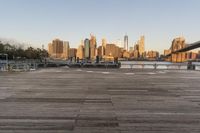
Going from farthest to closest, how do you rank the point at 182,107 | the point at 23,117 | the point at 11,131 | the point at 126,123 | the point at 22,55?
the point at 22,55
the point at 182,107
the point at 23,117
the point at 126,123
the point at 11,131

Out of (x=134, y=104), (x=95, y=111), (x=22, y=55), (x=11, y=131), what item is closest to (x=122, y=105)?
(x=134, y=104)

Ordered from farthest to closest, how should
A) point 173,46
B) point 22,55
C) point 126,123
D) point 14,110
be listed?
point 22,55 < point 173,46 < point 14,110 < point 126,123

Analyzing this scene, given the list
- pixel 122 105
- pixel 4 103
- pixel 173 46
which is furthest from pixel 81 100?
pixel 173 46

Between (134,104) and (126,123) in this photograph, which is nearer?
(126,123)

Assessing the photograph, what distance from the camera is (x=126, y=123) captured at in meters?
5.49

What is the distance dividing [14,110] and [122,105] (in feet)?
7.92

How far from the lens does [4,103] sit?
761cm

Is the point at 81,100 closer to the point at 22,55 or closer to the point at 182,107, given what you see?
the point at 182,107

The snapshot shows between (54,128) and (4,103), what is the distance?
9.77 feet

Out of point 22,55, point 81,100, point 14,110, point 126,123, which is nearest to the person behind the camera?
point 126,123

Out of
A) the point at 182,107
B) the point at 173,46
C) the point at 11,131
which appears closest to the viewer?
the point at 11,131

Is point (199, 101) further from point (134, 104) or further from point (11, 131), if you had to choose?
point (11, 131)

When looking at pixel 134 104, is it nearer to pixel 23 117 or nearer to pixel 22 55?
pixel 23 117

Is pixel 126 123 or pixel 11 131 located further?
pixel 126 123
